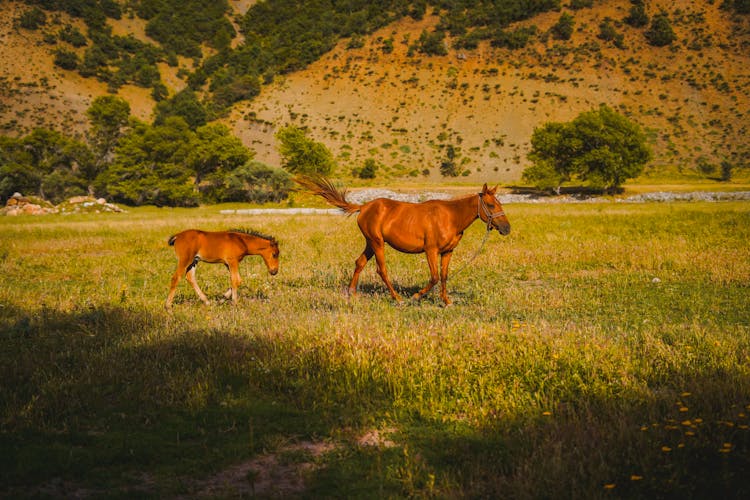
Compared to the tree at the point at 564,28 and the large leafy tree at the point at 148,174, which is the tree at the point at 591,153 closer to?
→ the large leafy tree at the point at 148,174

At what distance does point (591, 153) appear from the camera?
72.1 metres

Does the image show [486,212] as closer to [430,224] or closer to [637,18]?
[430,224]

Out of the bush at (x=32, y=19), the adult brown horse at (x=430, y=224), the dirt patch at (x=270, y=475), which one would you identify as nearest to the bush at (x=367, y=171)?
the adult brown horse at (x=430, y=224)

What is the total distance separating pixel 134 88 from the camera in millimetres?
160875

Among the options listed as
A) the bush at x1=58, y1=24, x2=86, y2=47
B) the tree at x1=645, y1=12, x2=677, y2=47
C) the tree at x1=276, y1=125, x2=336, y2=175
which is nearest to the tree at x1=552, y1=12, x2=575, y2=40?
the tree at x1=645, y1=12, x2=677, y2=47

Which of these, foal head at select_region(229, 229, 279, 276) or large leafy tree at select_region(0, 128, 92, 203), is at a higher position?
large leafy tree at select_region(0, 128, 92, 203)

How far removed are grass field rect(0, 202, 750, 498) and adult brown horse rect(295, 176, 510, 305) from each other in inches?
44.5

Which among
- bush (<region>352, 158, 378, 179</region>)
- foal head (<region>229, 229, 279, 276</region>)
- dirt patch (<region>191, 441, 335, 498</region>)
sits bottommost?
dirt patch (<region>191, 441, 335, 498</region>)

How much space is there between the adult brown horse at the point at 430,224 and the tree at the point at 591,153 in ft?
211

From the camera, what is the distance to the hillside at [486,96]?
106500 mm

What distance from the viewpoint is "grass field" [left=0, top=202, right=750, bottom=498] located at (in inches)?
185

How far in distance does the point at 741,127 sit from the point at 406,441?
127158 millimetres

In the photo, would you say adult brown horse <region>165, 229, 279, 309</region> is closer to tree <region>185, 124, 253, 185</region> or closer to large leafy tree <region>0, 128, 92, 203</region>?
large leafy tree <region>0, 128, 92, 203</region>

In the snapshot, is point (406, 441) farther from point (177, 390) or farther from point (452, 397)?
point (177, 390)
